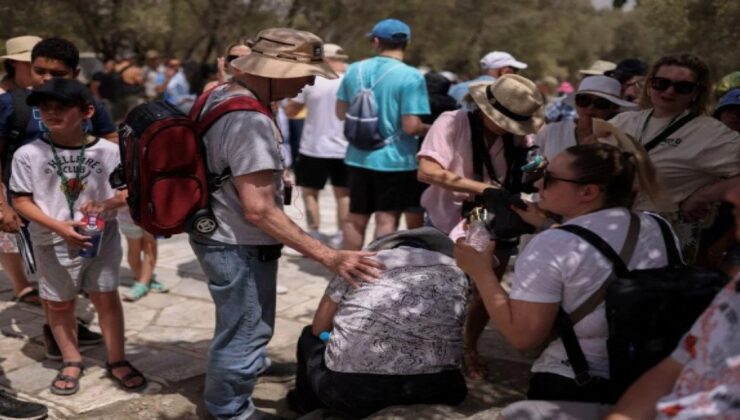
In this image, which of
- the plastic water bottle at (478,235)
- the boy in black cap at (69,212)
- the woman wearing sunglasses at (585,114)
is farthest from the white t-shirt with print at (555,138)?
the boy in black cap at (69,212)

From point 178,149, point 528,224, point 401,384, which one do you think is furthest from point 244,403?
point 528,224

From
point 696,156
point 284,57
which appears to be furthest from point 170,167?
point 696,156

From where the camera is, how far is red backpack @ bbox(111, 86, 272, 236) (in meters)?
3.06

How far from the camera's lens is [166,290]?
578cm

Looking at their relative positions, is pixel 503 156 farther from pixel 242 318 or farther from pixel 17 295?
pixel 17 295

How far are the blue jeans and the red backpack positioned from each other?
0.49ft

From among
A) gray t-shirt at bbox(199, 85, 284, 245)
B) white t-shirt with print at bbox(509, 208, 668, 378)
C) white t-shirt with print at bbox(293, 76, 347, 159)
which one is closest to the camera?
white t-shirt with print at bbox(509, 208, 668, 378)

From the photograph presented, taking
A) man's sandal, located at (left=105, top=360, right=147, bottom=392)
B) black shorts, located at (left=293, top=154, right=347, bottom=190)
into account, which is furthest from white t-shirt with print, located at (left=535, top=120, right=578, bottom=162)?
black shorts, located at (left=293, top=154, right=347, bottom=190)

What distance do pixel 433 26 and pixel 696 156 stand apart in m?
26.0

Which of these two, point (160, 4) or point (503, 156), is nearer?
point (503, 156)

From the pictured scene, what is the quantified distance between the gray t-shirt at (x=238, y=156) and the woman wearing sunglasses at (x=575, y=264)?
1.00 m

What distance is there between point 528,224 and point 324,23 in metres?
17.8

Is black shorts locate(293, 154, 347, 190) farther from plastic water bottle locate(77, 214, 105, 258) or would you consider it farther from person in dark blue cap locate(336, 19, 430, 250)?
plastic water bottle locate(77, 214, 105, 258)

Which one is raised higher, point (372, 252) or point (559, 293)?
point (559, 293)
